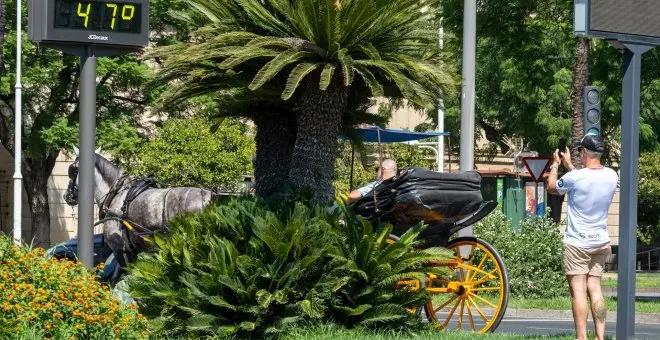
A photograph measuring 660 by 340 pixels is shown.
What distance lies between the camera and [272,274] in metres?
10.1

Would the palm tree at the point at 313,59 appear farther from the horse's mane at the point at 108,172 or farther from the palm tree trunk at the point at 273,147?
the horse's mane at the point at 108,172

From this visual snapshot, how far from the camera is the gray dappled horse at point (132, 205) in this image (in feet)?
54.7

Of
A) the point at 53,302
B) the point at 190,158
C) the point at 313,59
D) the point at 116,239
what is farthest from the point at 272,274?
the point at 190,158

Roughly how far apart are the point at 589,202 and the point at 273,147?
3.82 m

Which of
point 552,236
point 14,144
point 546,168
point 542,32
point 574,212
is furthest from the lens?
point 14,144

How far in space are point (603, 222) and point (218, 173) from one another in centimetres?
2562

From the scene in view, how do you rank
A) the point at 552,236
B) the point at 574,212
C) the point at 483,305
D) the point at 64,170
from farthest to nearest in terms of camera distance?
the point at 64,170
the point at 552,236
the point at 483,305
the point at 574,212

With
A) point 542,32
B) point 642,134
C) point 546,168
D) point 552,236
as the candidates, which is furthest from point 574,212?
point 642,134

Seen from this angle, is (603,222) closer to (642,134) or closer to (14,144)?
(642,134)

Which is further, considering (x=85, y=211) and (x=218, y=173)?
(x=218, y=173)

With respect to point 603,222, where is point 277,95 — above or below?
above

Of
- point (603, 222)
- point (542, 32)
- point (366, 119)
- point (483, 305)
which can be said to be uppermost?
point (542, 32)

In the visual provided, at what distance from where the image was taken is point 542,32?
27.0 m

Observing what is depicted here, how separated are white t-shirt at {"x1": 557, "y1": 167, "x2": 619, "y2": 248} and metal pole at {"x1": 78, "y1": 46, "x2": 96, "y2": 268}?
3.93 meters
